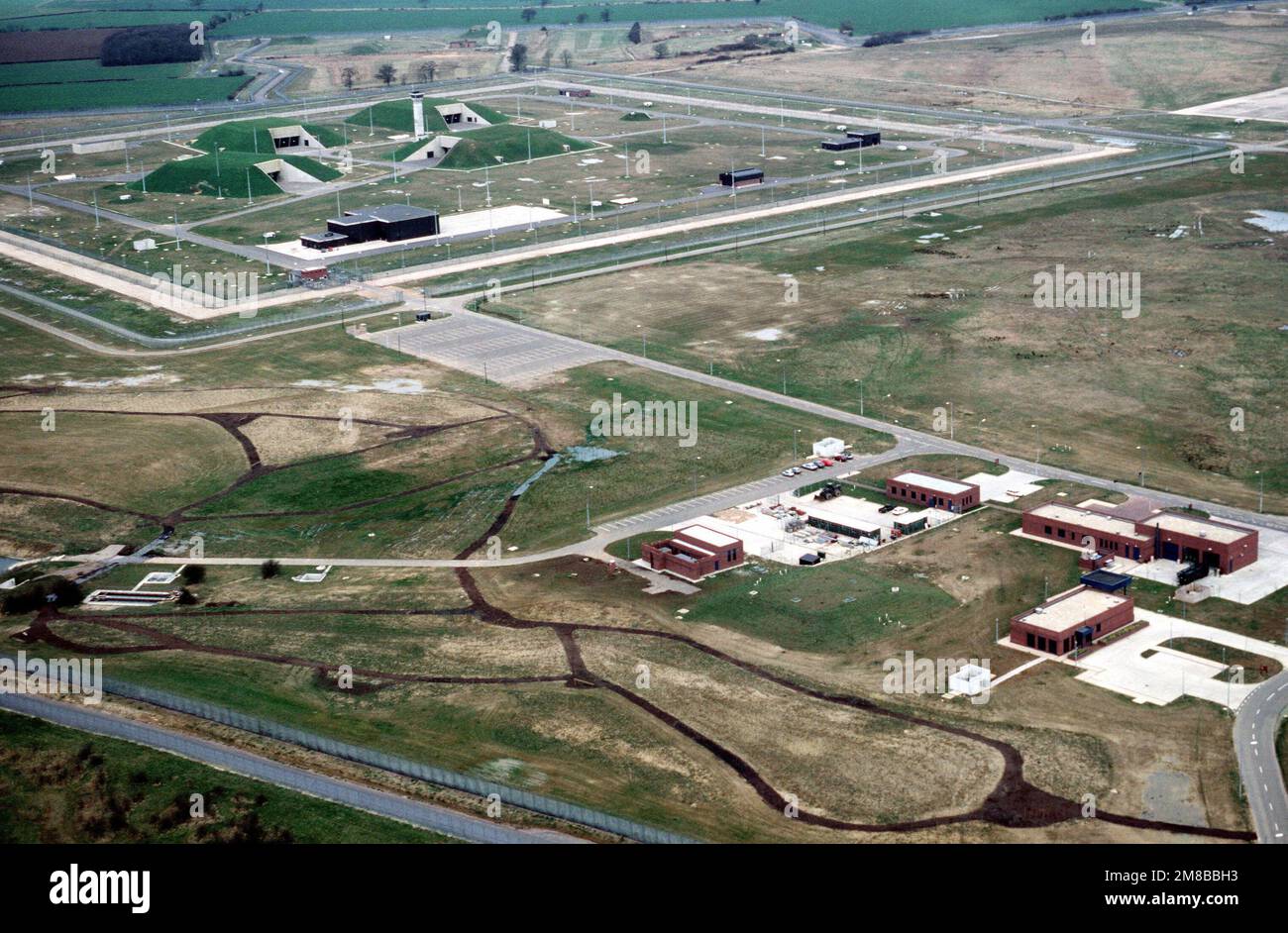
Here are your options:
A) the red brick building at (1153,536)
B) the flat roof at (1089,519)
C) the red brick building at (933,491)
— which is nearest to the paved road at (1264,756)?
the red brick building at (1153,536)

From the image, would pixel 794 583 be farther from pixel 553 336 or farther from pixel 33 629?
pixel 553 336

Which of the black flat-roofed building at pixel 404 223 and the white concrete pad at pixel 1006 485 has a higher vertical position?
the black flat-roofed building at pixel 404 223

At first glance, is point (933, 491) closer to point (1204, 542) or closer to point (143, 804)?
point (1204, 542)

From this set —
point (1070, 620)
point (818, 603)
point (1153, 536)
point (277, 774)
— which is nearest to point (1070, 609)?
point (1070, 620)

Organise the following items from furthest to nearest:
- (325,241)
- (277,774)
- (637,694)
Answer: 1. (325,241)
2. (637,694)
3. (277,774)

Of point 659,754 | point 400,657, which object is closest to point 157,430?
point 400,657

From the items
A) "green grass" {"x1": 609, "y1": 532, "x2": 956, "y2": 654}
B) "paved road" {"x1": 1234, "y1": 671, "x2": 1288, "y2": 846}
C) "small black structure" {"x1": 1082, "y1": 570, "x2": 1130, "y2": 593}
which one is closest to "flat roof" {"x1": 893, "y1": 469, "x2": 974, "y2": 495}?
"green grass" {"x1": 609, "y1": 532, "x2": 956, "y2": 654}

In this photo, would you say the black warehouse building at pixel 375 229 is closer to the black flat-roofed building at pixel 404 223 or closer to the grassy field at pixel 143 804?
the black flat-roofed building at pixel 404 223
